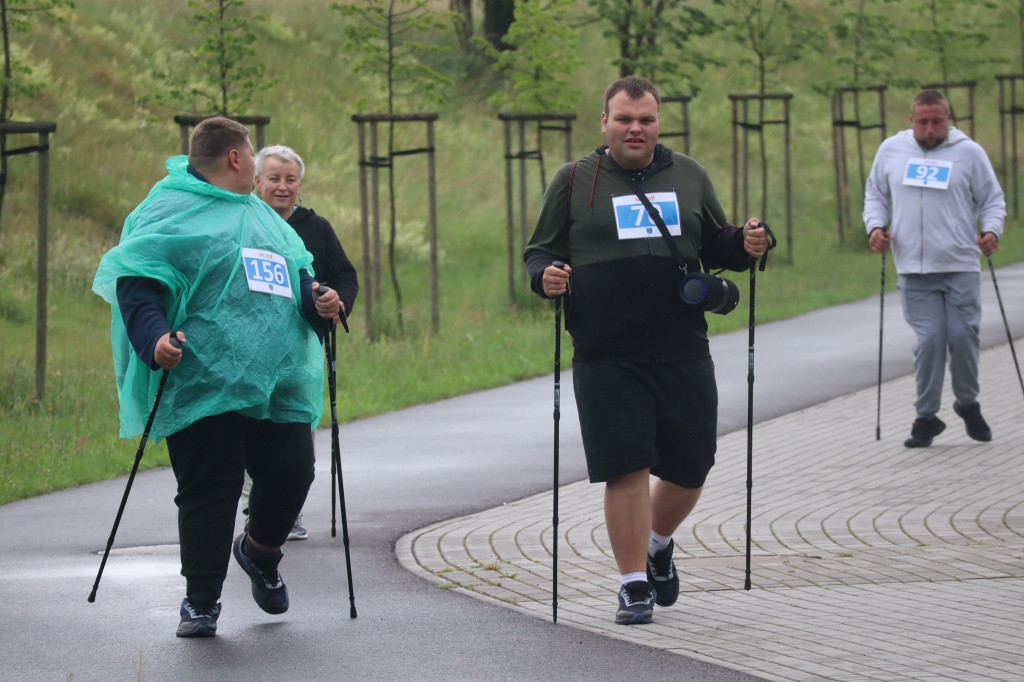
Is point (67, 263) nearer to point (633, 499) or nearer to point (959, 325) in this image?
point (959, 325)

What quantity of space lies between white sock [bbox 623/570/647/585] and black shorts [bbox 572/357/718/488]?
38 cm

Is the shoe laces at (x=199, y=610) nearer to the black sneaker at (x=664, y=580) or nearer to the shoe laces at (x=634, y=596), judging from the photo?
the shoe laces at (x=634, y=596)

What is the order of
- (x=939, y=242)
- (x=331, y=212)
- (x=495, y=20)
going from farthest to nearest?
(x=495, y=20) → (x=331, y=212) → (x=939, y=242)

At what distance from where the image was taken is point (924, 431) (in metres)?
10.5

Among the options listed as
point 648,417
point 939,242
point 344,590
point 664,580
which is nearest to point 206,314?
point 344,590

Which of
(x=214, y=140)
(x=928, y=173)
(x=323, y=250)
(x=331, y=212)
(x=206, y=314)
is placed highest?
(x=331, y=212)

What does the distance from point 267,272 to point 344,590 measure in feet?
5.10

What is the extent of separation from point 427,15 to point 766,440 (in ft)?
33.4

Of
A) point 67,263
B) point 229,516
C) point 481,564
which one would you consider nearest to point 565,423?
point 481,564

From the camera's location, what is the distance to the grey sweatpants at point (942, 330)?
34.0 feet

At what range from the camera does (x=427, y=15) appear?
1966 centimetres

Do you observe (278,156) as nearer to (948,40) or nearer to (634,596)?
(634,596)

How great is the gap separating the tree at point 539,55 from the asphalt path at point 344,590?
10189 millimetres

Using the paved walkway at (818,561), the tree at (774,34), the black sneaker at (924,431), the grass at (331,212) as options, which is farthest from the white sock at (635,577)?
the tree at (774,34)
